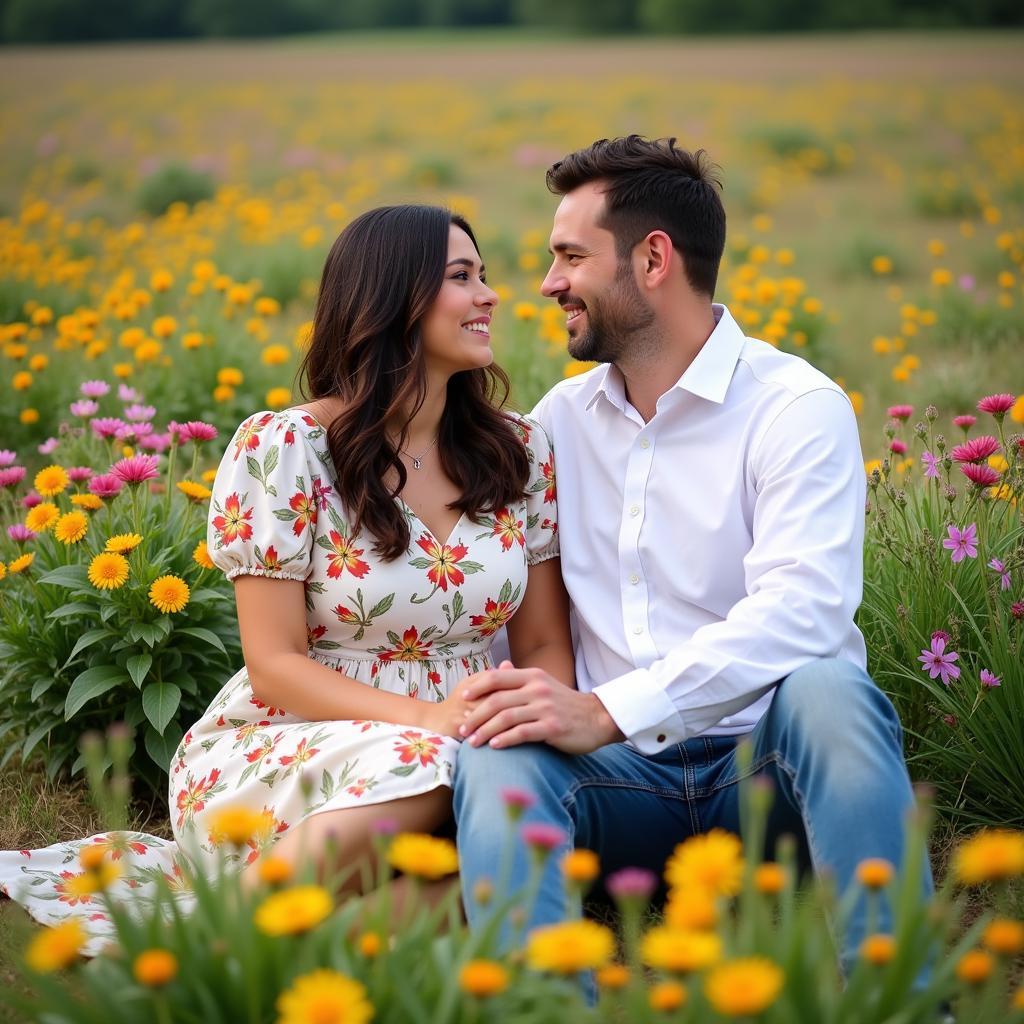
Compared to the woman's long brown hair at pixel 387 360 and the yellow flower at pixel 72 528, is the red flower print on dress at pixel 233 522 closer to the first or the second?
the woman's long brown hair at pixel 387 360

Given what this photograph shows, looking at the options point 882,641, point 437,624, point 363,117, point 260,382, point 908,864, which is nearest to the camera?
point 908,864

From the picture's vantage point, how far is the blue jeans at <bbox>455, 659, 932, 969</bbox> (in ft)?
6.46

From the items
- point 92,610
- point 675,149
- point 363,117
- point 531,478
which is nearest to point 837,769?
point 531,478

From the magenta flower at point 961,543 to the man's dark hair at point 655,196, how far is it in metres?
0.76

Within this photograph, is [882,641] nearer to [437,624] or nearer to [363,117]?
[437,624]

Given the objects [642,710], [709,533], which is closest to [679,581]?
[709,533]

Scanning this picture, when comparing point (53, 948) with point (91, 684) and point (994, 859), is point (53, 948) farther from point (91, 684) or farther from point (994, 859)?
point (91, 684)

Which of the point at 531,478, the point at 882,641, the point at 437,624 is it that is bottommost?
the point at 882,641

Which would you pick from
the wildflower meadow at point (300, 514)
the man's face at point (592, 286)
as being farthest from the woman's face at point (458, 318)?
the wildflower meadow at point (300, 514)

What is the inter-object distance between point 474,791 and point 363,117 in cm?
1775

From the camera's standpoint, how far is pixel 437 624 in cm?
262

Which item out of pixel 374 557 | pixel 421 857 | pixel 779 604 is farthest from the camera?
pixel 374 557

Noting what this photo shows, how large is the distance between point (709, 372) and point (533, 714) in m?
0.89

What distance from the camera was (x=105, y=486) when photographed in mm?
2949
